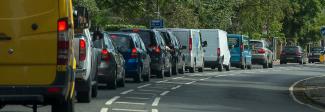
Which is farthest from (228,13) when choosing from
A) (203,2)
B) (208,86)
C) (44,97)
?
(44,97)

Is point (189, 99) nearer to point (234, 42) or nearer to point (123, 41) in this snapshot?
point (123, 41)

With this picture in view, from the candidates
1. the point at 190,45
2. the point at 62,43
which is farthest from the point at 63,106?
the point at 190,45

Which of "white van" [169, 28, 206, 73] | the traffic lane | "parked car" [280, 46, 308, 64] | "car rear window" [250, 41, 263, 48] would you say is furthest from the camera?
"parked car" [280, 46, 308, 64]

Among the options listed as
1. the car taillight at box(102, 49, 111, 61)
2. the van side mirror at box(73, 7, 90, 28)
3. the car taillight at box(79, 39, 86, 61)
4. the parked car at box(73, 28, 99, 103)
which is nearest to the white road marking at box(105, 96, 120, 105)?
the parked car at box(73, 28, 99, 103)

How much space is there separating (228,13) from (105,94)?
44.2 metres

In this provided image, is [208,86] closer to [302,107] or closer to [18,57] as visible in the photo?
[302,107]

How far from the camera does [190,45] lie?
38.5 m

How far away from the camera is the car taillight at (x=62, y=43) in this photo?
12.6 metres

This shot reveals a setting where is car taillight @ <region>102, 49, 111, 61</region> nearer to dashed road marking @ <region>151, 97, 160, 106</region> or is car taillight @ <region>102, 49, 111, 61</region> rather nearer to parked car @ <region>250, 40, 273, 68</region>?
dashed road marking @ <region>151, 97, 160, 106</region>

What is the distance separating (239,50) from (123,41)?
22.1 meters

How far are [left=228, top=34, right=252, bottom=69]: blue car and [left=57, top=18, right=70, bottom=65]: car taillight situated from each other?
35916mm

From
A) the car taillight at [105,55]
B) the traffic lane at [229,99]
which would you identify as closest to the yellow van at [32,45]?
the traffic lane at [229,99]

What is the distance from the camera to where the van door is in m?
12.6

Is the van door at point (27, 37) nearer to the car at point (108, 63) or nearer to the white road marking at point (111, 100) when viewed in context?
the white road marking at point (111, 100)
